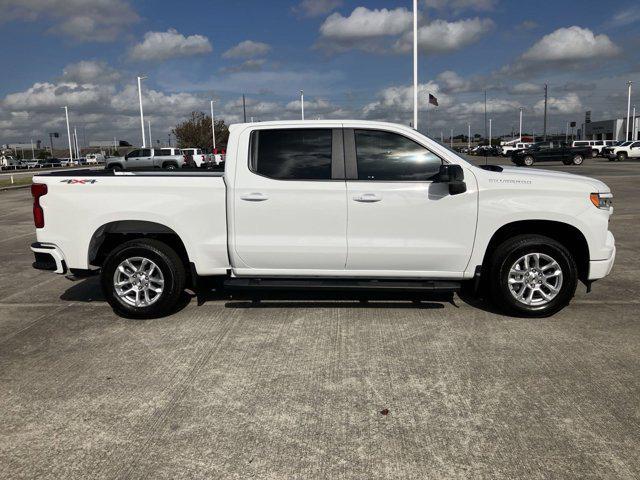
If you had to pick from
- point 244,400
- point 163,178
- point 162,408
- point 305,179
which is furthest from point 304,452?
point 163,178

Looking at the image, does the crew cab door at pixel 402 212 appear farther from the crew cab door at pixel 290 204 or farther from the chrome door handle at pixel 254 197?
the chrome door handle at pixel 254 197

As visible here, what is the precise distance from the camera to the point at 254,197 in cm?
512

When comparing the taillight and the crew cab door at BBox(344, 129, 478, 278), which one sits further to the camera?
the taillight

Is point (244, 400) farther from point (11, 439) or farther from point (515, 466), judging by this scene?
point (515, 466)

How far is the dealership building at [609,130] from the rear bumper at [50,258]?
93.7m

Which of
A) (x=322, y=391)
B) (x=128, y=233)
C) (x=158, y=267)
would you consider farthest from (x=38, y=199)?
(x=322, y=391)

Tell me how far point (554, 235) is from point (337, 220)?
88.5 inches

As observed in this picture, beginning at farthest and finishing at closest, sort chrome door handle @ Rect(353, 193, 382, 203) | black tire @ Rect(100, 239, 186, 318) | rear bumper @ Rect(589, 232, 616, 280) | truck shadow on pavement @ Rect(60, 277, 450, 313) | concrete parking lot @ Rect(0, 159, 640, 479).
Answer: truck shadow on pavement @ Rect(60, 277, 450, 313) < black tire @ Rect(100, 239, 186, 318) < rear bumper @ Rect(589, 232, 616, 280) < chrome door handle @ Rect(353, 193, 382, 203) < concrete parking lot @ Rect(0, 159, 640, 479)

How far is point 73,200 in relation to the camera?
5.26 m

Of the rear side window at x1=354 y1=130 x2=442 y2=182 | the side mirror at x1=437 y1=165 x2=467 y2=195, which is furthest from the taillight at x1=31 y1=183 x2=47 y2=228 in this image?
the side mirror at x1=437 y1=165 x2=467 y2=195

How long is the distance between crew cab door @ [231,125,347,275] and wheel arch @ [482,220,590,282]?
1.53m

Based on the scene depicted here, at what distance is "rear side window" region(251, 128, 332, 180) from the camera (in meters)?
5.20

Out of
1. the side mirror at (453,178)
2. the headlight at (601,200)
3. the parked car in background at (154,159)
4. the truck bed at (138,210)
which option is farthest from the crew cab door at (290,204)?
the parked car in background at (154,159)

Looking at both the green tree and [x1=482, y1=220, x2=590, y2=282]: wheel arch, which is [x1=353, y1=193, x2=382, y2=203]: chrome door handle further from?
the green tree
